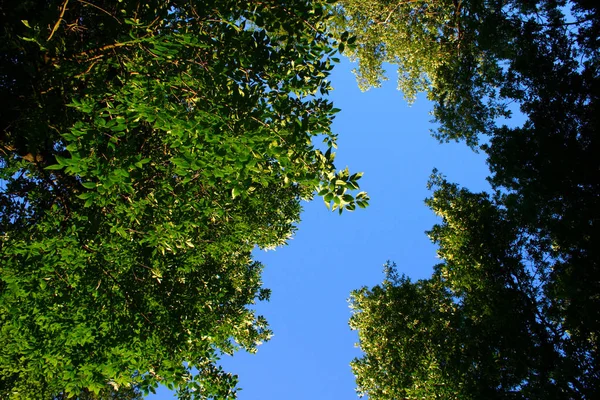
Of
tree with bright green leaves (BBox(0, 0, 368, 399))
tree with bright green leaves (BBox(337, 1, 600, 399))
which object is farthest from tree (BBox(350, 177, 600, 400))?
tree with bright green leaves (BBox(0, 0, 368, 399))

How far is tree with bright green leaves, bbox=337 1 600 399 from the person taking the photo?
13.3 metres

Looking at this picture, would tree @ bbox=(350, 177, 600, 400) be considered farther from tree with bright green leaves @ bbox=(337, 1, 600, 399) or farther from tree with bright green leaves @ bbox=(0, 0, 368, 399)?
tree with bright green leaves @ bbox=(0, 0, 368, 399)

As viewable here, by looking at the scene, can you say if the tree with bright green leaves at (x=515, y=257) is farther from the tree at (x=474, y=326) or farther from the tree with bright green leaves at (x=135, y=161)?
the tree with bright green leaves at (x=135, y=161)

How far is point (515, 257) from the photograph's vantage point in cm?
1664

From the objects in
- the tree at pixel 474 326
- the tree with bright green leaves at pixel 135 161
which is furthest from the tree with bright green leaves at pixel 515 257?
the tree with bright green leaves at pixel 135 161

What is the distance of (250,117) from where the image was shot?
21.9 ft

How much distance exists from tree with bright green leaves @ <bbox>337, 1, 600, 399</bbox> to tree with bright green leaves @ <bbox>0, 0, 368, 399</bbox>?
1043 cm

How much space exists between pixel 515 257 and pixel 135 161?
1731cm

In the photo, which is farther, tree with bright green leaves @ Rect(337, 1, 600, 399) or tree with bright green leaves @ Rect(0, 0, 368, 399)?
tree with bright green leaves @ Rect(337, 1, 600, 399)

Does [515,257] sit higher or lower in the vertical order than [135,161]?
higher

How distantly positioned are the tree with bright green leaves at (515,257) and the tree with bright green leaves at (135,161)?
34.2ft

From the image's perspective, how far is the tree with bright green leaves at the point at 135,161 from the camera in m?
6.61

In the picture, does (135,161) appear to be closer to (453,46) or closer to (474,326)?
(474,326)

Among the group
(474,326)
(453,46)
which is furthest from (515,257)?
Result: (453,46)
